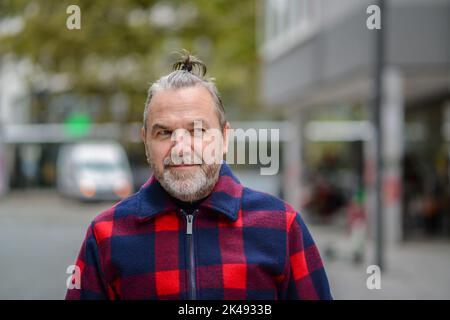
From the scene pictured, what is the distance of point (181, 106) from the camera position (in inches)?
88.7

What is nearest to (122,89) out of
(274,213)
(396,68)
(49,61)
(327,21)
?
(49,61)

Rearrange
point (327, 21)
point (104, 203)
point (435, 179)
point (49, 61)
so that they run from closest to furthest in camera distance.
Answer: point (327, 21)
point (435, 179)
point (49, 61)
point (104, 203)

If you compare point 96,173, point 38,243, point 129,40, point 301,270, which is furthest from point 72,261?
point 96,173

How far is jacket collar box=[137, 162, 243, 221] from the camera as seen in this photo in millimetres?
2287

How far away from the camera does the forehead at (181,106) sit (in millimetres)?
2248

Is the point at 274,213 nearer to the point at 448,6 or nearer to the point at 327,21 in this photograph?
the point at 448,6

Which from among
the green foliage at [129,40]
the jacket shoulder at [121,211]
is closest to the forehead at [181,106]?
the jacket shoulder at [121,211]

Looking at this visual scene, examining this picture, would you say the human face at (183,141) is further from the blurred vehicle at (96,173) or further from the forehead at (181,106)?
the blurred vehicle at (96,173)

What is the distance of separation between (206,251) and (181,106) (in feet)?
1.25

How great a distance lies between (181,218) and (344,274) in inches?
362

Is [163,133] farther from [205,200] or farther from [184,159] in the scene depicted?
[205,200]

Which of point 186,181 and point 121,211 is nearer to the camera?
point 186,181

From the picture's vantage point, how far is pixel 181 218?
2.29m

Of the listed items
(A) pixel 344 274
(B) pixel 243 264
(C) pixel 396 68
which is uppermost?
(C) pixel 396 68
